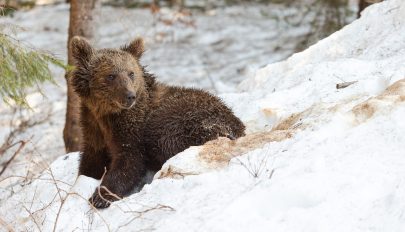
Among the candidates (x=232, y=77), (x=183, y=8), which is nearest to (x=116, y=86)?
(x=232, y=77)

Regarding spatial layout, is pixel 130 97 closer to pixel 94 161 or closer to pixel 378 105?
pixel 94 161

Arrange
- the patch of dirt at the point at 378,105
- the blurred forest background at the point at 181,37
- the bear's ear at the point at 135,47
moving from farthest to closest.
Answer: the blurred forest background at the point at 181,37, the bear's ear at the point at 135,47, the patch of dirt at the point at 378,105

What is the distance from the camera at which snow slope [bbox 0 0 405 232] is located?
409 cm

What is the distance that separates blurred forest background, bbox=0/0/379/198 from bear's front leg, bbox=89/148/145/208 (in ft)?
15.0

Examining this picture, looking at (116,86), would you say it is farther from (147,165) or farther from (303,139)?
(303,139)

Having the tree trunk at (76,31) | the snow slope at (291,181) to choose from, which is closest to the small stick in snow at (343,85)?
the snow slope at (291,181)

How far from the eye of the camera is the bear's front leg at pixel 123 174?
594 cm

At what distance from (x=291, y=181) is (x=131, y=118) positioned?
251 centimetres

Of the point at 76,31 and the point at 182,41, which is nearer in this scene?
the point at 76,31

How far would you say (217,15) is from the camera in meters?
16.2

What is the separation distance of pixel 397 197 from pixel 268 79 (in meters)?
4.27

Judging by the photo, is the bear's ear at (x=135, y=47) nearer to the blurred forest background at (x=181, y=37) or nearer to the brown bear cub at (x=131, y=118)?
the brown bear cub at (x=131, y=118)

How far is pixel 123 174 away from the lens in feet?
20.0

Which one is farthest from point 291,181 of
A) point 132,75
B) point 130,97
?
point 132,75
